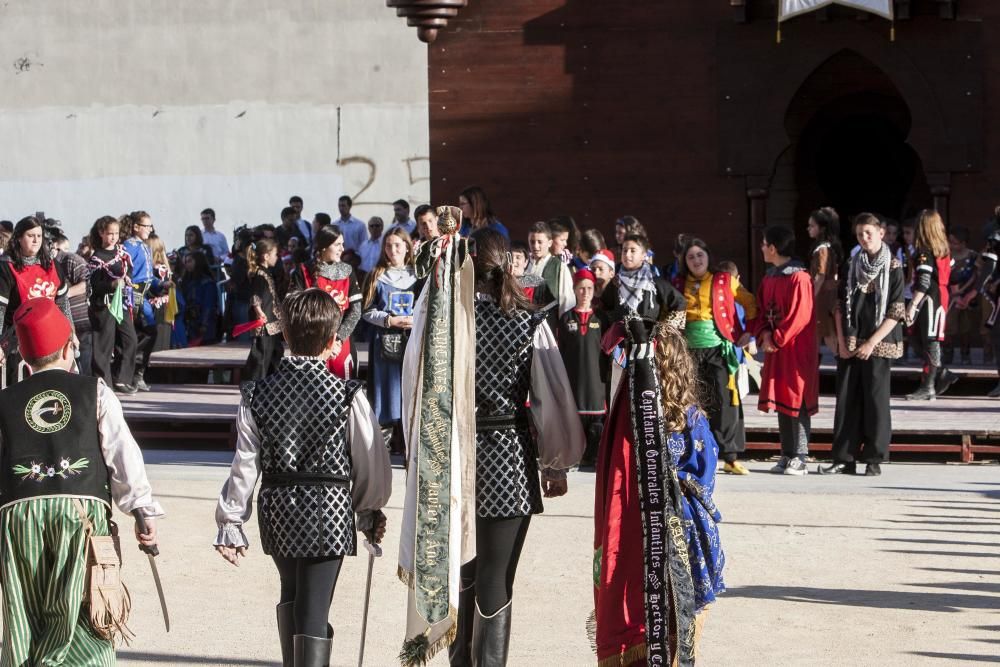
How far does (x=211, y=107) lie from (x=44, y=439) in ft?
81.0

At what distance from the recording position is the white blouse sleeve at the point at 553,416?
627cm

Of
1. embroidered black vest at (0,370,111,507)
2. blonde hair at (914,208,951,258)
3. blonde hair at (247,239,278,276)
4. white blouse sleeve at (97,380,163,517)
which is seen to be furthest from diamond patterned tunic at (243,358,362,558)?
blonde hair at (914,208,951,258)

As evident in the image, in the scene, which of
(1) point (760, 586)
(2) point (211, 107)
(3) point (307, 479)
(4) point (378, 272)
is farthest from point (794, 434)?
(2) point (211, 107)

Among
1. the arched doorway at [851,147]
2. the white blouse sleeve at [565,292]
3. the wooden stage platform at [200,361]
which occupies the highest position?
the arched doorway at [851,147]

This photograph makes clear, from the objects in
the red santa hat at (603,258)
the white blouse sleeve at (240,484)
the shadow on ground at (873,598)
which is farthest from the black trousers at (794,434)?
the white blouse sleeve at (240,484)

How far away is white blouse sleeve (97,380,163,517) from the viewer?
18.3 ft

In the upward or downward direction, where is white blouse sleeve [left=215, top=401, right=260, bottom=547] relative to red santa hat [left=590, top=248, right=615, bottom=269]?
downward

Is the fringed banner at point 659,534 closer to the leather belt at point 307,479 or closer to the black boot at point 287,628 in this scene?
the leather belt at point 307,479

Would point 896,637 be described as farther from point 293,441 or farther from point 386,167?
point 386,167

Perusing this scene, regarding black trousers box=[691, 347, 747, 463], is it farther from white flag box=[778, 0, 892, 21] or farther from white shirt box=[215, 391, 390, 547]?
white flag box=[778, 0, 892, 21]

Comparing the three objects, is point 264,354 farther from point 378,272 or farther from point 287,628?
point 287,628

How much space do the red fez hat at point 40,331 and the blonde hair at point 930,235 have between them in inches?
352

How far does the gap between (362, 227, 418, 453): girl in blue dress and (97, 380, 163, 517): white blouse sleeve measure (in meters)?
6.02

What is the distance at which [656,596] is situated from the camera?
5.71 metres
